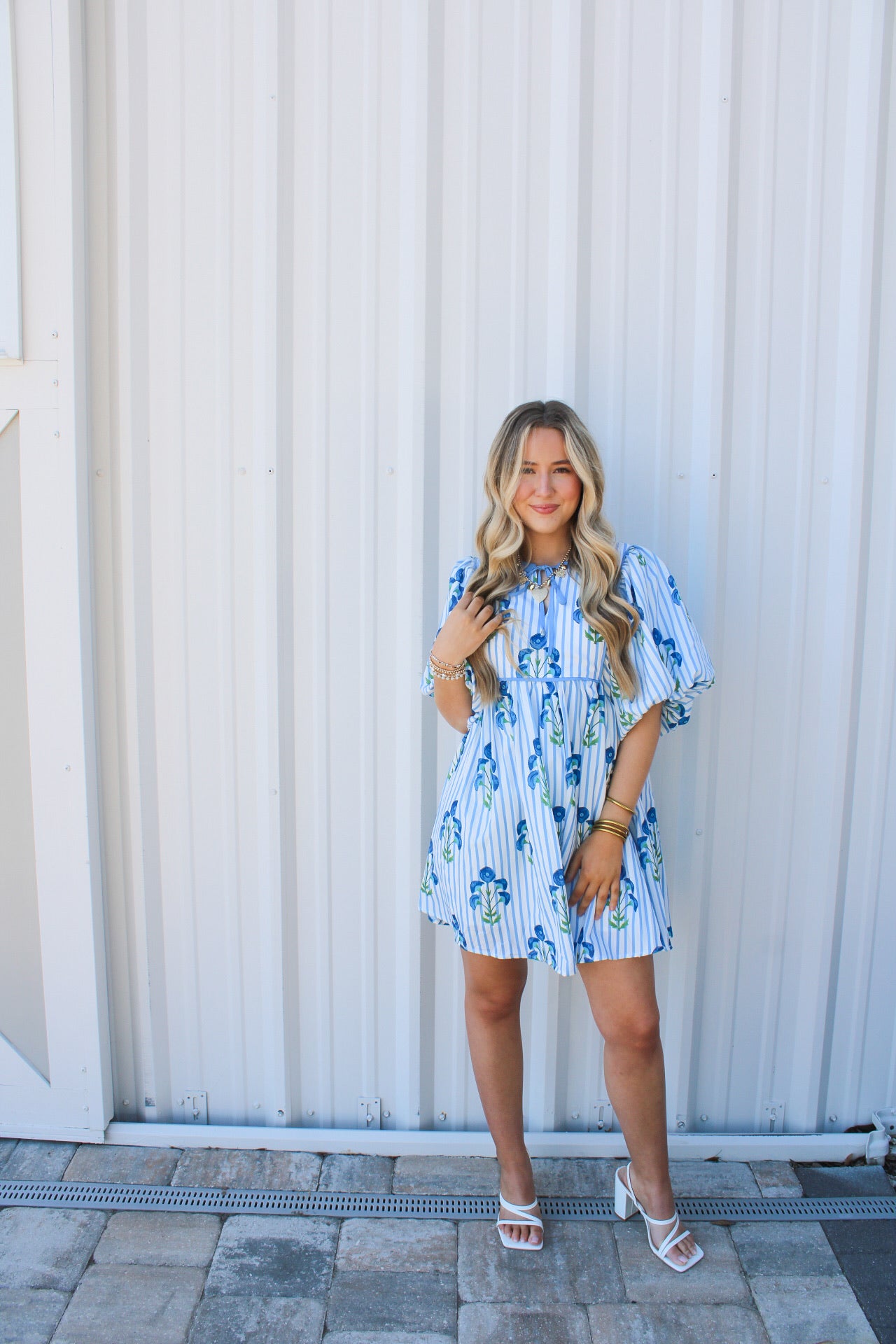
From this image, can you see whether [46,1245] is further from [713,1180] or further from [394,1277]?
[713,1180]

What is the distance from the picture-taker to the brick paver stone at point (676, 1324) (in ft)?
5.84

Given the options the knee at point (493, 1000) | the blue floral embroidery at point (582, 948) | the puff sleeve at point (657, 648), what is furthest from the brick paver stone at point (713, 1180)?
the puff sleeve at point (657, 648)

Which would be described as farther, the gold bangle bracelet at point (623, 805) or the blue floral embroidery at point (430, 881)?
the blue floral embroidery at point (430, 881)

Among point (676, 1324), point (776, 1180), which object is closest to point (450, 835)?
point (676, 1324)

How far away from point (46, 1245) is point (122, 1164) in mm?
263

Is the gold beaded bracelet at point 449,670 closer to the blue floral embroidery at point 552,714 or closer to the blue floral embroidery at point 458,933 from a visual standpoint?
the blue floral embroidery at point 552,714

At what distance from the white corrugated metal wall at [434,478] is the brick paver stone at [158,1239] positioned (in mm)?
322

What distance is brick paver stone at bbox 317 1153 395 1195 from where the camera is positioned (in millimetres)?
2191

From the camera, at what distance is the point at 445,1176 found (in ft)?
7.31

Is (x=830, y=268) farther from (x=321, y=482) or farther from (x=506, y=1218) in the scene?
(x=506, y=1218)

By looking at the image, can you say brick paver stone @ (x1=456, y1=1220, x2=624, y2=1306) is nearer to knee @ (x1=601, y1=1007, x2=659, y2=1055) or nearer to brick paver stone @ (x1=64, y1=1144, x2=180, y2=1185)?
knee @ (x1=601, y1=1007, x2=659, y2=1055)

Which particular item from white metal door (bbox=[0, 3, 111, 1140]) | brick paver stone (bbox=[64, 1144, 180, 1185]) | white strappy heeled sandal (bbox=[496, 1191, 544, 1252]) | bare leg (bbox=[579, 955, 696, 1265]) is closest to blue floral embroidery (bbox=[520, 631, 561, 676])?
bare leg (bbox=[579, 955, 696, 1265])

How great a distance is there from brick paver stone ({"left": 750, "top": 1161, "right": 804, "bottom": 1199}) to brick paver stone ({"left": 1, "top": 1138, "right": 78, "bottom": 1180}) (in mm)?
1760

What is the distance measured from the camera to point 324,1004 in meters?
2.33
